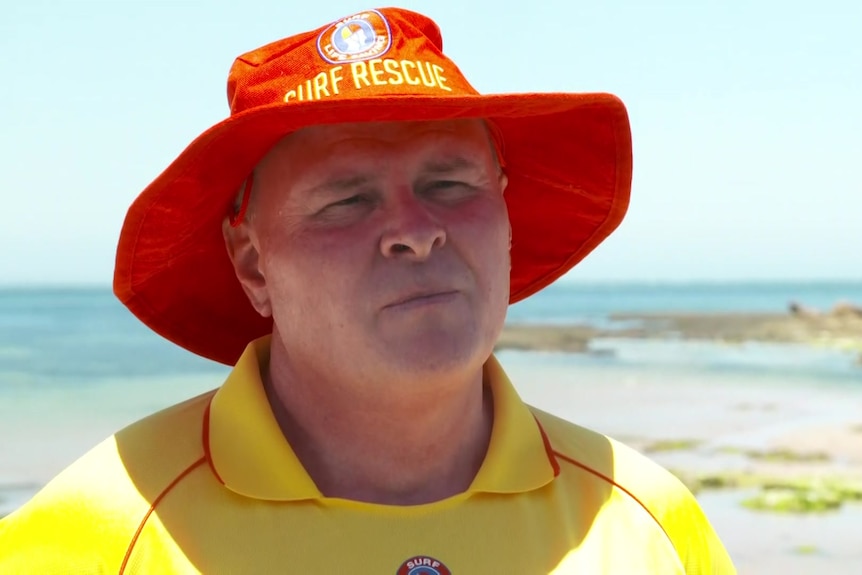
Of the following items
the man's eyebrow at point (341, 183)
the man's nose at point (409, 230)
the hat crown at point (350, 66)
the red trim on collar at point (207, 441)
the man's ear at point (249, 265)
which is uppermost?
the hat crown at point (350, 66)

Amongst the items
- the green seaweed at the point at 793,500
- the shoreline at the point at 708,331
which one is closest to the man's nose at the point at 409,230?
the green seaweed at the point at 793,500

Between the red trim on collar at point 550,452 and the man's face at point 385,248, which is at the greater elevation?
the man's face at point 385,248

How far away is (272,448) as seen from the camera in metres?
1.96

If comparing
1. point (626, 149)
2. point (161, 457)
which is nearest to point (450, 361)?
point (161, 457)

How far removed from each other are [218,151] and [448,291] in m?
0.50

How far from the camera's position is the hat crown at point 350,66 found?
6.29ft

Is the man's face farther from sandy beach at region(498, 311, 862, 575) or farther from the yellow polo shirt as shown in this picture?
sandy beach at region(498, 311, 862, 575)

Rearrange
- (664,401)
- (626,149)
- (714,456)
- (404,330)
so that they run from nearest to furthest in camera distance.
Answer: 1. (404,330)
2. (626,149)
3. (714,456)
4. (664,401)

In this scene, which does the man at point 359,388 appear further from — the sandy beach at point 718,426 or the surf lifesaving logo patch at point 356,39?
the sandy beach at point 718,426

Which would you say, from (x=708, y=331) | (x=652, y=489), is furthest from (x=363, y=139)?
(x=708, y=331)

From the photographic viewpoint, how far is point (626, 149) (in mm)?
2312

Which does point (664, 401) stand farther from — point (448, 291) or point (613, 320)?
point (613, 320)

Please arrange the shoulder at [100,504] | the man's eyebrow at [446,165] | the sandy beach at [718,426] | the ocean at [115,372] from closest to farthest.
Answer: the shoulder at [100,504] < the man's eyebrow at [446,165] < the sandy beach at [718,426] < the ocean at [115,372]

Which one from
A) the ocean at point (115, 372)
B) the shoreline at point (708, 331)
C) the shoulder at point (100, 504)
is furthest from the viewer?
the shoreline at point (708, 331)
